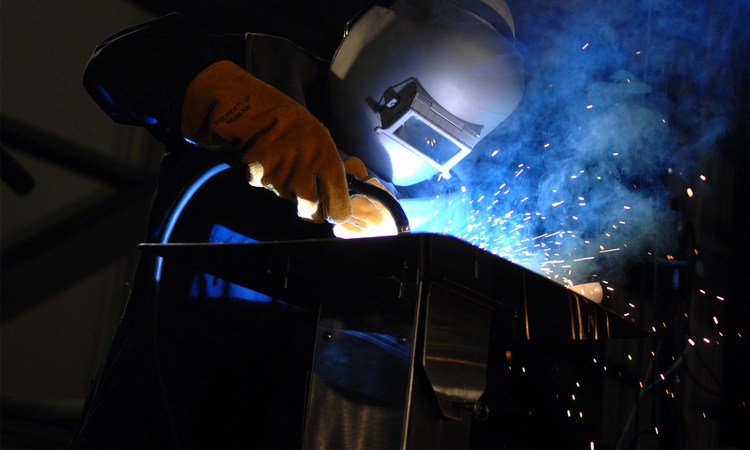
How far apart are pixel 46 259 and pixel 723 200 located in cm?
250

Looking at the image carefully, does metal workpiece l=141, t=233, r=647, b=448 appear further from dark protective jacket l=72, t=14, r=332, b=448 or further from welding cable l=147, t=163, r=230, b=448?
dark protective jacket l=72, t=14, r=332, b=448

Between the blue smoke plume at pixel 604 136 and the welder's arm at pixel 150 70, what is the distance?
0.85 meters

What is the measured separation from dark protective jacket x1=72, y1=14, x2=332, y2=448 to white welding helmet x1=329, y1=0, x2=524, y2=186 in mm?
302

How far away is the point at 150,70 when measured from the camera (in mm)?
885

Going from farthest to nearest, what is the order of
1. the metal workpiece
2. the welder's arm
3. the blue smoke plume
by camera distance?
the blue smoke plume, the welder's arm, the metal workpiece

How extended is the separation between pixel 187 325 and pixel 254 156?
0.32 metres

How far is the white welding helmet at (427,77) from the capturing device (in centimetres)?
108

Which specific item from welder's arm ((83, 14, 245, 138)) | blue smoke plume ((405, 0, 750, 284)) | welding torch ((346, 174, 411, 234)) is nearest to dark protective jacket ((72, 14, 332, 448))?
welder's arm ((83, 14, 245, 138))

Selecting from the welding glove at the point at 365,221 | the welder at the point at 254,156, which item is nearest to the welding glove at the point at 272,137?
the welder at the point at 254,156

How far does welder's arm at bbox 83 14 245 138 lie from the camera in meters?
0.87

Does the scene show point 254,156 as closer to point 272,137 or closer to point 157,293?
point 272,137

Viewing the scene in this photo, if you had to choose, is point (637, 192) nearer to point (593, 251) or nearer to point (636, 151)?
point (636, 151)

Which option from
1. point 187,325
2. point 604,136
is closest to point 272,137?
point 187,325

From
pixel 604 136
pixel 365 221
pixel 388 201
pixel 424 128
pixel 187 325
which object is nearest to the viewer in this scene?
pixel 388 201
